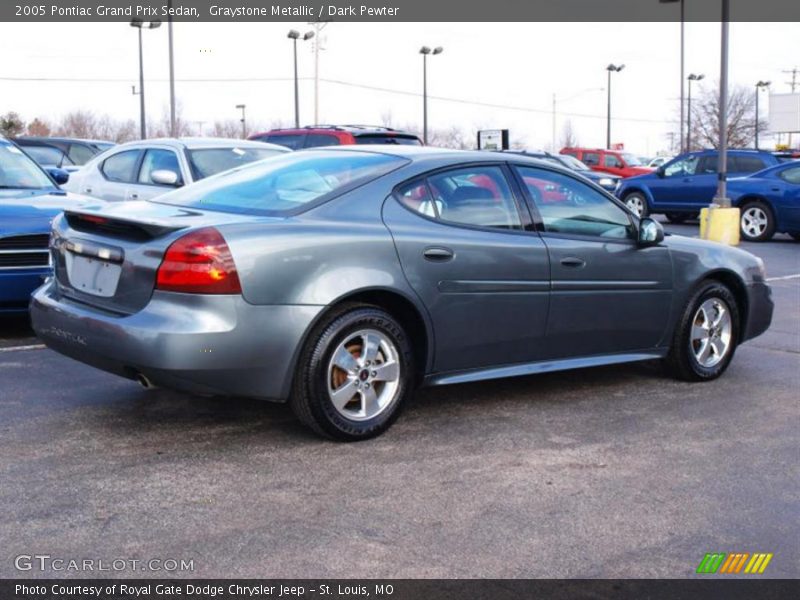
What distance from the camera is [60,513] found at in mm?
3992

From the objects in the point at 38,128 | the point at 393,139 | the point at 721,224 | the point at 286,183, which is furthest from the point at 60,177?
the point at 38,128

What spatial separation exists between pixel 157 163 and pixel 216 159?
2.17 feet

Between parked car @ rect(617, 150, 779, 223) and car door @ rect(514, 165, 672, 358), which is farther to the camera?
parked car @ rect(617, 150, 779, 223)

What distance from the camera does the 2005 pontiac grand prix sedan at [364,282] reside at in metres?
4.70

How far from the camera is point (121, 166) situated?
11.4 meters

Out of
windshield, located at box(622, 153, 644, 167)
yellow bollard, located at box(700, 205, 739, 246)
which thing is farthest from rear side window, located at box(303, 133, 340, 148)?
windshield, located at box(622, 153, 644, 167)

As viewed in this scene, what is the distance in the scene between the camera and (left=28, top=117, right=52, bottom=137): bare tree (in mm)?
64375

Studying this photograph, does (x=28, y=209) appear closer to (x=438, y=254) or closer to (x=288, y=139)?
(x=438, y=254)

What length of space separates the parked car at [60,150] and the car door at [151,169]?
7.32 meters

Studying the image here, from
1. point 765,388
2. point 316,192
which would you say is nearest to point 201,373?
point 316,192

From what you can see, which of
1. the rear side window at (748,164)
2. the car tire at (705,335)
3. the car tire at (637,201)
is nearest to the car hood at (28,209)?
the car tire at (705,335)

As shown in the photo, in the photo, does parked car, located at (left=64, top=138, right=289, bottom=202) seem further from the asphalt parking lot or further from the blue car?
the asphalt parking lot

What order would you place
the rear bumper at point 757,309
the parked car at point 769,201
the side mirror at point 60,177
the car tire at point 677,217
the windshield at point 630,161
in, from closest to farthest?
the rear bumper at point 757,309 < the side mirror at point 60,177 < the parked car at point 769,201 < the car tire at point 677,217 < the windshield at point 630,161

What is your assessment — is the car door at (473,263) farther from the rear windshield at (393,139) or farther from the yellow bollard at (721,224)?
the yellow bollard at (721,224)
